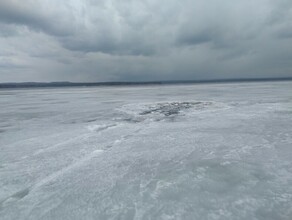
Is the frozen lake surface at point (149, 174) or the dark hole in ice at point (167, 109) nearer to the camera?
the frozen lake surface at point (149, 174)

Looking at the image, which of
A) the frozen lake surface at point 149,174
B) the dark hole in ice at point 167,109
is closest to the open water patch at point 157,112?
the dark hole in ice at point 167,109

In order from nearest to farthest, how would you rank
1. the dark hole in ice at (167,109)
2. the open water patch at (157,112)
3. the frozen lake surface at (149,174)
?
the frozen lake surface at (149,174), the open water patch at (157,112), the dark hole in ice at (167,109)

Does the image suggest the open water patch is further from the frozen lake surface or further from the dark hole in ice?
the frozen lake surface

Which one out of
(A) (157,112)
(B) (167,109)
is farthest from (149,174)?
(B) (167,109)

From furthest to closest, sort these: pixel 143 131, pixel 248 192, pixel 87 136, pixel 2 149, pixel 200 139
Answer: pixel 143 131 → pixel 87 136 → pixel 200 139 → pixel 2 149 → pixel 248 192

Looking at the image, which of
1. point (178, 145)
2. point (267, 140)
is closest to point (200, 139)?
point (178, 145)

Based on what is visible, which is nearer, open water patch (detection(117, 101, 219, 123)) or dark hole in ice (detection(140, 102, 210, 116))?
open water patch (detection(117, 101, 219, 123))

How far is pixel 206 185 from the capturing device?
4.77 metres

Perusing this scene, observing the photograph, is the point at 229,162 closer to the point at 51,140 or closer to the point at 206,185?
the point at 206,185

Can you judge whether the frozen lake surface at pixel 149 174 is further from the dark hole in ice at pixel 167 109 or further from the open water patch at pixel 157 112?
the dark hole in ice at pixel 167 109

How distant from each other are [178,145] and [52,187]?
373 centimetres

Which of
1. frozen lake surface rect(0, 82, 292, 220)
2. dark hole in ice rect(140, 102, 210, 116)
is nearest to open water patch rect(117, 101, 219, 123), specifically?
dark hole in ice rect(140, 102, 210, 116)

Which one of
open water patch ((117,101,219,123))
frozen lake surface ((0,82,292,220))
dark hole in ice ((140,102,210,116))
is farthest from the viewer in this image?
dark hole in ice ((140,102,210,116))

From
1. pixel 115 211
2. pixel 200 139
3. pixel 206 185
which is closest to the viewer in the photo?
pixel 115 211
